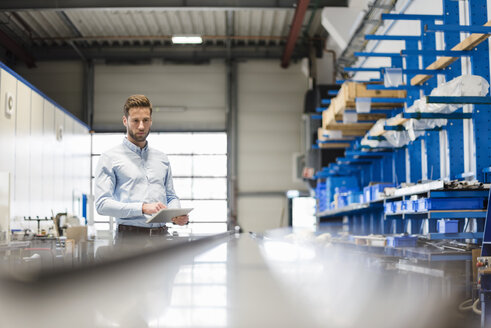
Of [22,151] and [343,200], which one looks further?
[22,151]

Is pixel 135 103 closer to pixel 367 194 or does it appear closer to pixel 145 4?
pixel 367 194

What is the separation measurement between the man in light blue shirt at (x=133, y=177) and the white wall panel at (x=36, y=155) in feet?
28.2

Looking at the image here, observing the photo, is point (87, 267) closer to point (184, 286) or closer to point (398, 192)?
point (184, 286)

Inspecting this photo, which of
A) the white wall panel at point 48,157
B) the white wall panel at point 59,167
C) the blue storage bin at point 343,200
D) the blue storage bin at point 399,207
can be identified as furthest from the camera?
the white wall panel at point 59,167

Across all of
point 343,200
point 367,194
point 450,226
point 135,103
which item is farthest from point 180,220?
point 343,200

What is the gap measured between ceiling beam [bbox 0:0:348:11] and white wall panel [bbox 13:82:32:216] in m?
1.97

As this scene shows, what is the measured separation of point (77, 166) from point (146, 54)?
367 centimetres

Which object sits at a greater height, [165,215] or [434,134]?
[434,134]

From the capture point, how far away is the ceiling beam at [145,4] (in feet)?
36.4

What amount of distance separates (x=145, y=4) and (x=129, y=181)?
30.9 feet

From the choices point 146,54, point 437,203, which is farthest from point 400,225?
point 146,54

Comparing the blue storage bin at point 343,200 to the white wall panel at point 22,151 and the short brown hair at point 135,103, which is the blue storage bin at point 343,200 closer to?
the white wall panel at point 22,151

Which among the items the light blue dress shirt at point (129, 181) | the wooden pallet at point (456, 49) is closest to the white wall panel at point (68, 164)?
the wooden pallet at point (456, 49)

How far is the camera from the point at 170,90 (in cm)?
1550
